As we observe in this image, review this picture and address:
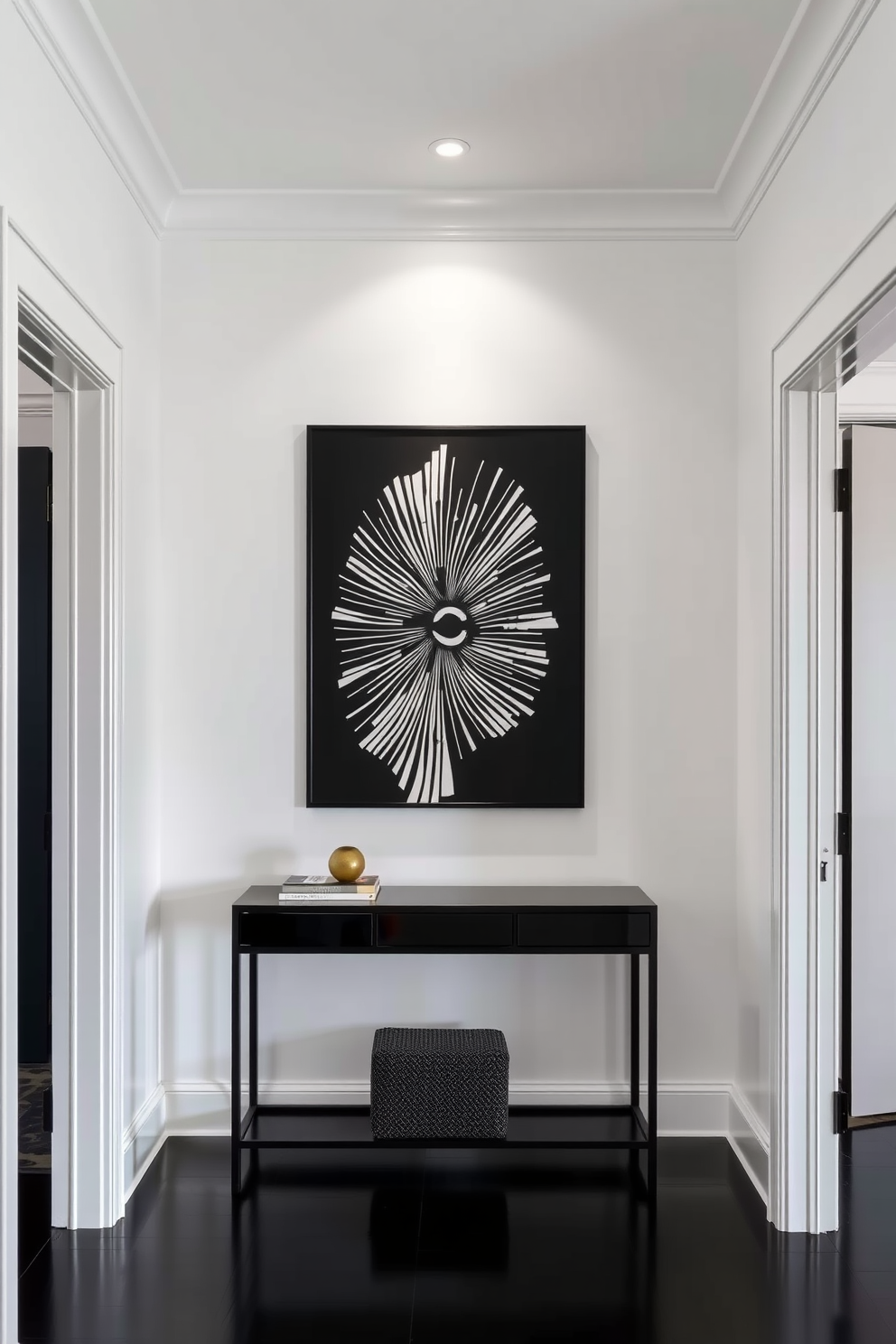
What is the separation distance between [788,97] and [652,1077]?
2539 millimetres

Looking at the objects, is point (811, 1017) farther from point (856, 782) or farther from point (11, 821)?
point (11, 821)

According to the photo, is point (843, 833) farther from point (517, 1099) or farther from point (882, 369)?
point (882, 369)

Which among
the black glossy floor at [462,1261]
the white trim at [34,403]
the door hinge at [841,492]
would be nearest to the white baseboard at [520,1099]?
the black glossy floor at [462,1261]

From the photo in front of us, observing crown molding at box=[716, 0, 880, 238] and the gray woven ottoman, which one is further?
the gray woven ottoman

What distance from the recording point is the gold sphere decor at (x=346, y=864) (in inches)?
115

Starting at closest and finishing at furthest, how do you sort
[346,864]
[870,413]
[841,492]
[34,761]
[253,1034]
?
1. [841,492]
2. [346,864]
3. [253,1034]
4. [34,761]
5. [870,413]

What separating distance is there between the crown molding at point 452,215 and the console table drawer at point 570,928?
6.70ft

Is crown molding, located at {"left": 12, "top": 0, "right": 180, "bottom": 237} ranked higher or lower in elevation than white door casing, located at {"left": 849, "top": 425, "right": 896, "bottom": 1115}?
higher

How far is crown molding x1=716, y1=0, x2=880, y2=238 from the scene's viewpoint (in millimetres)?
2158

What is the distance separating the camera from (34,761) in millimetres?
3799

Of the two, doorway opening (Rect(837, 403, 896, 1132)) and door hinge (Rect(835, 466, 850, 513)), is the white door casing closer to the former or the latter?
doorway opening (Rect(837, 403, 896, 1132))

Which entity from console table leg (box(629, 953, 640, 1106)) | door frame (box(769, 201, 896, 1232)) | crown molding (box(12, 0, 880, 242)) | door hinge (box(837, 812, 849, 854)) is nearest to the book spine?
console table leg (box(629, 953, 640, 1106))

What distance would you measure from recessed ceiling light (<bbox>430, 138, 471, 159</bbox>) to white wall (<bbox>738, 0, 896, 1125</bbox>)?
2.78ft

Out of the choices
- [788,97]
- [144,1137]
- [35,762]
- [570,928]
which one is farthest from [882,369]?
[144,1137]
